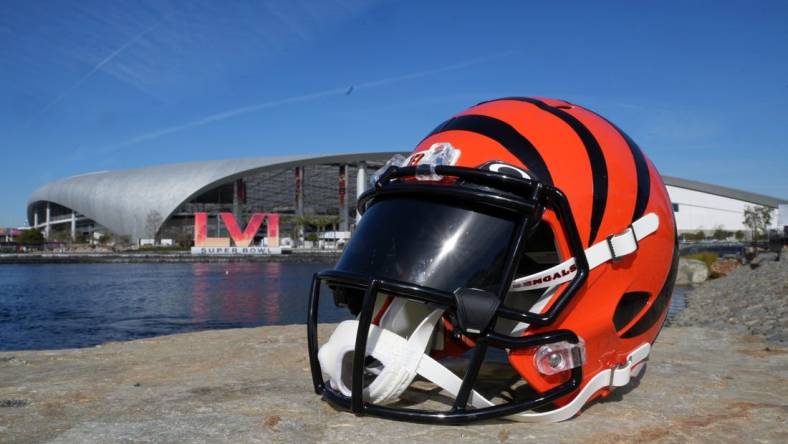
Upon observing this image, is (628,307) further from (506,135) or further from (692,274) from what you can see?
(692,274)

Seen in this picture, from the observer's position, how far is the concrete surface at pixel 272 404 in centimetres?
340

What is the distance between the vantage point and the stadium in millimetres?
99125

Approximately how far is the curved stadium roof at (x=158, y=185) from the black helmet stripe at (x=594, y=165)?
317 feet

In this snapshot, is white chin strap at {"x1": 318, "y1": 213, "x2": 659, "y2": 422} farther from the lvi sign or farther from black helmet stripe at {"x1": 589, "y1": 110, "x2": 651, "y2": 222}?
the lvi sign

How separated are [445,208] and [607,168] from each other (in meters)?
1.08

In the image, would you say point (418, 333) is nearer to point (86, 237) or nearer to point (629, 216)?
point (629, 216)

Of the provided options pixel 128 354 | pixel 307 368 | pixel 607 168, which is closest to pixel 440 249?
pixel 607 168

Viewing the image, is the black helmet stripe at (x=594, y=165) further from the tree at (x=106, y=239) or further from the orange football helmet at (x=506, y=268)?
the tree at (x=106, y=239)

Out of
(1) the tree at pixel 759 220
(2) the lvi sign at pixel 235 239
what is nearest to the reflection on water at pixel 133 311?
(2) the lvi sign at pixel 235 239

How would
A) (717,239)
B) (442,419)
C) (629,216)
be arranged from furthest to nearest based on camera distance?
(717,239) → (629,216) → (442,419)

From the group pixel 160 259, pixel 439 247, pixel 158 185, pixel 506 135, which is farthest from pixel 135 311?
pixel 158 185

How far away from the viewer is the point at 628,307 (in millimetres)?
3938

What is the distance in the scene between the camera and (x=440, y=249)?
3475 millimetres

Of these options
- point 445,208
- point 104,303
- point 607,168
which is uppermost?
point 607,168
